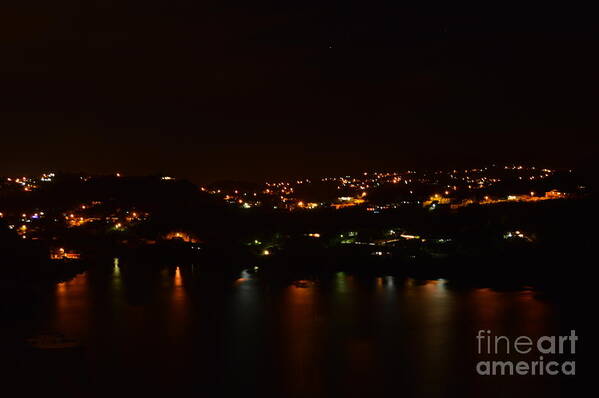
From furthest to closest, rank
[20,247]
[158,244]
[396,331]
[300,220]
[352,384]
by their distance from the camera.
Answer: [300,220] < [158,244] < [20,247] < [396,331] < [352,384]

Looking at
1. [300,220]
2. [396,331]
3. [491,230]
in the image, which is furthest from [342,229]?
[396,331]

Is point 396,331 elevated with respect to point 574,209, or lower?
lower

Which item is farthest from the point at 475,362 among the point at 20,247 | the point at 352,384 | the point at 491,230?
the point at 20,247

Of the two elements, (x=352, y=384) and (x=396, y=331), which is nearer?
(x=352, y=384)

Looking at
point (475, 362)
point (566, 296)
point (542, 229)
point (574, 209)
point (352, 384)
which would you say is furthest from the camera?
point (574, 209)

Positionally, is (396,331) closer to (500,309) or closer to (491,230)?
(500,309)

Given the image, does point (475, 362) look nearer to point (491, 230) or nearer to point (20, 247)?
point (491, 230)
